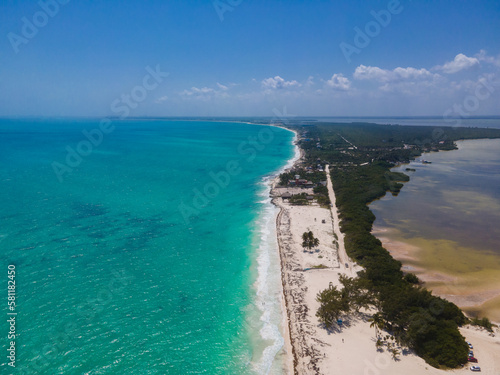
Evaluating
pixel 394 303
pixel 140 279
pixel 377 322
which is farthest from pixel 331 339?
pixel 140 279

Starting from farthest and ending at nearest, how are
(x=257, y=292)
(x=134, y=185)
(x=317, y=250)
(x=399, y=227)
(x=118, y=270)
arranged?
(x=134, y=185) → (x=399, y=227) → (x=317, y=250) → (x=118, y=270) → (x=257, y=292)

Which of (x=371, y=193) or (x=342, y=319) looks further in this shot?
(x=371, y=193)

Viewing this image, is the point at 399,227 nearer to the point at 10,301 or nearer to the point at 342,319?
the point at 342,319

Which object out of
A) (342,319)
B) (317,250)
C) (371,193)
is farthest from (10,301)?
(371,193)

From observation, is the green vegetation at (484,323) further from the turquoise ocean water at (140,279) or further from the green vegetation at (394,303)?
the turquoise ocean water at (140,279)

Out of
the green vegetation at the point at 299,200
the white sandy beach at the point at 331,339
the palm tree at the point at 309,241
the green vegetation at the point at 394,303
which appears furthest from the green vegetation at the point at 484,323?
the green vegetation at the point at 299,200

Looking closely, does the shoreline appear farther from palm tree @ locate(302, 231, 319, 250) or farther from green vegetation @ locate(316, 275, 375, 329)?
palm tree @ locate(302, 231, 319, 250)

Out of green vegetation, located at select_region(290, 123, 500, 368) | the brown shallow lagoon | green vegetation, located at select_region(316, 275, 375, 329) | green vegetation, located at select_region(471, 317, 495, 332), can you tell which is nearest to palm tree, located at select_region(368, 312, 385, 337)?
green vegetation, located at select_region(290, 123, 500, 368)
